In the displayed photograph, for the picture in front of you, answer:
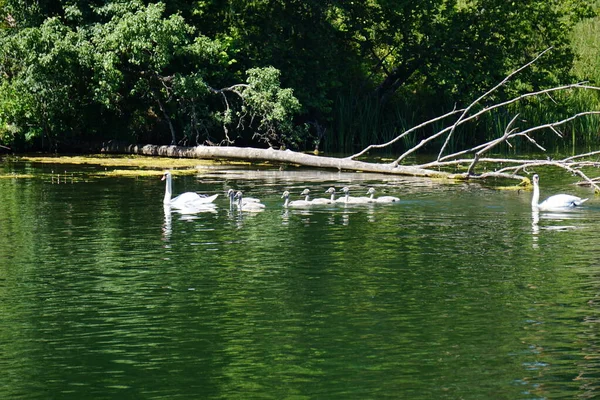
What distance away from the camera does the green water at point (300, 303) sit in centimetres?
963

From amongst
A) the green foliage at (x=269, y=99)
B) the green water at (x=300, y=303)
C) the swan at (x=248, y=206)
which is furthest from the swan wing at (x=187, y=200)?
the green foliage at (x=269, y=99)

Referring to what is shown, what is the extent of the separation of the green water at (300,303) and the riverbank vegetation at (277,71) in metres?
13.7

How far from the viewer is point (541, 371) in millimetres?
9734

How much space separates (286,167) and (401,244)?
16.4 m

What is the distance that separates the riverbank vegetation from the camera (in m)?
35.1

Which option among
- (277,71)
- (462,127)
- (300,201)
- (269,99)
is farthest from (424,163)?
(300,201)

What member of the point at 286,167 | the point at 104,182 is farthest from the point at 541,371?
the point at 286,167

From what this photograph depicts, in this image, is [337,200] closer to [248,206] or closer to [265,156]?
[248,206]

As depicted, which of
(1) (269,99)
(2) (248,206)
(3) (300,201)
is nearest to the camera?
(2) (248,206)

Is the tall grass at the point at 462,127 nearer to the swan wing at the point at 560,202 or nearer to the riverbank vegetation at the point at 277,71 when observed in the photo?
the riverbank vegetation at the point at 277,71

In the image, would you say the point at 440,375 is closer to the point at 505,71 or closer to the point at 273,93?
the point at 273,93

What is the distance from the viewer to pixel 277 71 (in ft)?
113

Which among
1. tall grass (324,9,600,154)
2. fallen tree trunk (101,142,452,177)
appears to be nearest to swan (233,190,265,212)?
fallen tree trunk (101,142,452,177)

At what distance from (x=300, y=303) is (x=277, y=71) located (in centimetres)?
2249
